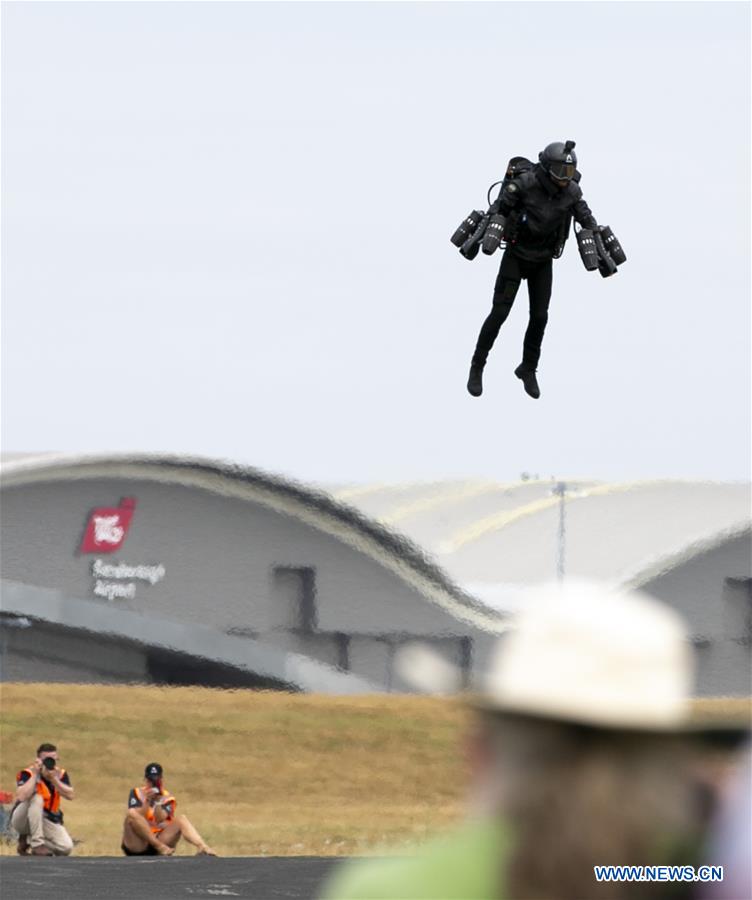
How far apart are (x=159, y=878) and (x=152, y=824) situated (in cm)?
361

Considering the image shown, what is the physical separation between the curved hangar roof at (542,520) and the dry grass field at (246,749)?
88.1 ft

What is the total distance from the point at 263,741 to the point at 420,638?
2225 centimetres

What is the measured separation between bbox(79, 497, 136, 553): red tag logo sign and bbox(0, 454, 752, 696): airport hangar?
43 mm

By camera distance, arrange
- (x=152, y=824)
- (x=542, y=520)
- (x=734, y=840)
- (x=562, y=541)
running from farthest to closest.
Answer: (x=542, y=520) < (x=562, y=541) < (x=152, y=824) < (x=734, y=840)

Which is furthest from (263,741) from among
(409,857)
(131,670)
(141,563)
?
(409,857)

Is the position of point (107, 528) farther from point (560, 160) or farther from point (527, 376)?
point (560, 160)

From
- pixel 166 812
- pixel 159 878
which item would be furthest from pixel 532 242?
pixel 166 812

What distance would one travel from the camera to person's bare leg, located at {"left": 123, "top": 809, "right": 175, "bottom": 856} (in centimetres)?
2261

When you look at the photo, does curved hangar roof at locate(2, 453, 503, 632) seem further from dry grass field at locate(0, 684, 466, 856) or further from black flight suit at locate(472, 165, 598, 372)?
black flight suit at locate(472, 165, 598, 372)

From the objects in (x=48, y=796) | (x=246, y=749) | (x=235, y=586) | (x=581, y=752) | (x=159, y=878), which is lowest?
(x=159, y=878)

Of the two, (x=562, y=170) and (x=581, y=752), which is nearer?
(x=581, y=752)

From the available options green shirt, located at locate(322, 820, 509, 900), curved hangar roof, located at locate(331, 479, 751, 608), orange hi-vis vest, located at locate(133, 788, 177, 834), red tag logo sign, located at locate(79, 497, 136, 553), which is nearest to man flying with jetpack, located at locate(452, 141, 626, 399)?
orange hi-vis vest, located at locate(133, 788, 177, 834)

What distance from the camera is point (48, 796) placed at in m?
23.0

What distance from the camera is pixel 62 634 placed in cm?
5972
